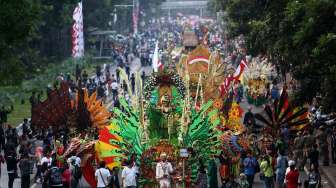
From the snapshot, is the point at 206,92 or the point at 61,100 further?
the point at 206,92

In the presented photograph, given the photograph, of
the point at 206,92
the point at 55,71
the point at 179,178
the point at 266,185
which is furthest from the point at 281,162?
the point at 55,71

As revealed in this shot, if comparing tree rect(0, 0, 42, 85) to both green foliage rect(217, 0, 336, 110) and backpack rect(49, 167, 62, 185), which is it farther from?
green foliage rect(217, 0, 336, 110)

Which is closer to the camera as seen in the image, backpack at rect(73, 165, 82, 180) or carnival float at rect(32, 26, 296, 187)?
carnival float at rect(32, 26, 296, 187)

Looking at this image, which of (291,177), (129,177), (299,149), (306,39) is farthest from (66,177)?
(299,149)

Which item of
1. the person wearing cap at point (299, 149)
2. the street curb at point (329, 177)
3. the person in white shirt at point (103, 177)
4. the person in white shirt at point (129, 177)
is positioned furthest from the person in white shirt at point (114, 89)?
the person in white shirt at point (129, 177)

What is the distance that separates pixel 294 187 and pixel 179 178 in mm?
2375

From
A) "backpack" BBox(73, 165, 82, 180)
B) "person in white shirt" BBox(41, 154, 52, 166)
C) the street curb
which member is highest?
"person in white shirt" BBox(41, 154, 52, 166)

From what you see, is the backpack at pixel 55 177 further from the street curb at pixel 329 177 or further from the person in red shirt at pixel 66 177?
the street curb at pixel 329 177

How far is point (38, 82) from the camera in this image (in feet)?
196

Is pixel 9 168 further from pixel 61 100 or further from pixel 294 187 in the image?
pixel 294 187

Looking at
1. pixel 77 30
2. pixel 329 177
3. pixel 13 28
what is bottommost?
pixel 329 177

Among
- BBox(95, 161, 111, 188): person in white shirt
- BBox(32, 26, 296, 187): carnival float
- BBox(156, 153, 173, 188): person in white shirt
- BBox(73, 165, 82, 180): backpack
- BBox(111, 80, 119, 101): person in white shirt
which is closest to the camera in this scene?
BBox(156, 153, 173, 188): person in white shirt

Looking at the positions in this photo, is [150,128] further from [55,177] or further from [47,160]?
[47,160]

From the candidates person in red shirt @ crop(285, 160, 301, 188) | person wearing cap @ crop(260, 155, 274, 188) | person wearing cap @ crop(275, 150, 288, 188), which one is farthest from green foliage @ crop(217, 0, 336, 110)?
person in red shirt @ crop(285, 160, 301, 188)
